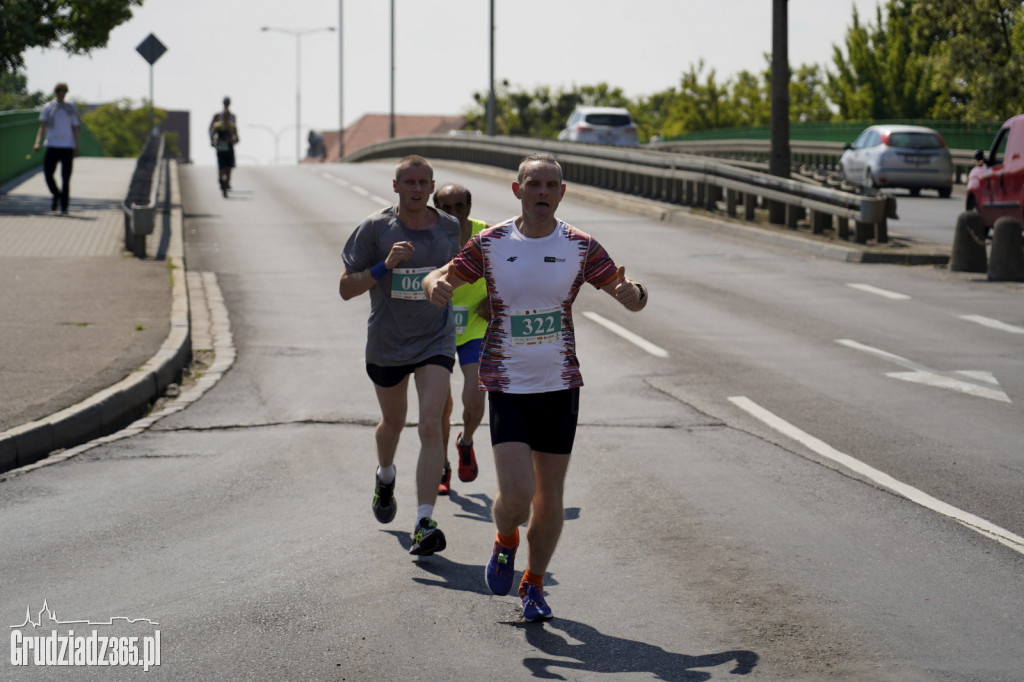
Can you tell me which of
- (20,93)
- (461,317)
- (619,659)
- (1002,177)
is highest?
(20,93)

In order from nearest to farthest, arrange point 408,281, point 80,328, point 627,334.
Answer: point 408,281, point 80,328, point 627,334

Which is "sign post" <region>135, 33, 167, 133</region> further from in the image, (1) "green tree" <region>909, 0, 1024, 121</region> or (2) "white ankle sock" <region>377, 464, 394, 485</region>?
(2) "white ankle sock" <region>377, 464, 394, 485</region>

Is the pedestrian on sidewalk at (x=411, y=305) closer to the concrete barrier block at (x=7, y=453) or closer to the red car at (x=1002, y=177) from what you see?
the concrete barrier block at (x=7, y=453)

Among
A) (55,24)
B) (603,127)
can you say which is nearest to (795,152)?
(603,127)

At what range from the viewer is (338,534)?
7270mm

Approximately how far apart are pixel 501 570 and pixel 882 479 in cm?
334

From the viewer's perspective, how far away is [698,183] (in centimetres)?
2848

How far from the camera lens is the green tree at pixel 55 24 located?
90.9 feet

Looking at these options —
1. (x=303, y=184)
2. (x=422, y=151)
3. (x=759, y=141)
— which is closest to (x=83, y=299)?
(x=303, y=184)

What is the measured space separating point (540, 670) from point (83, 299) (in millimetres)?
11029

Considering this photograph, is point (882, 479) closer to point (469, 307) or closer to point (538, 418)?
point (469, 307)

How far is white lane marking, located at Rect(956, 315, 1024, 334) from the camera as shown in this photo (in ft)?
48.0

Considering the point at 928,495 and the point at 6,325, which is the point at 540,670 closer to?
the point at 928,495

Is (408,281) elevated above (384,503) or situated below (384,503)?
above
